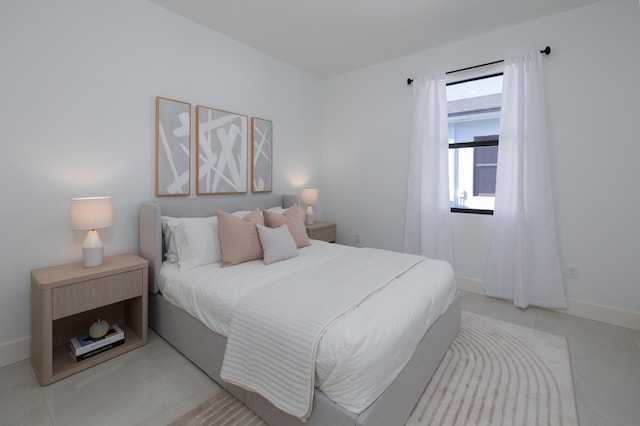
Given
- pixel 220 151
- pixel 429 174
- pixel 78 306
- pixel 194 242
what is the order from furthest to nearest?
pixel 429 174
pixel 220 151
pixel 194 242
pixel 78 306

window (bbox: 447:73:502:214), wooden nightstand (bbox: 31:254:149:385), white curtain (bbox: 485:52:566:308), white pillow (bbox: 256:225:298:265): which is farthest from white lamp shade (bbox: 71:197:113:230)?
white curtain (bbox: 485:52:566:308)

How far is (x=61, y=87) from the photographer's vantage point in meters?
2.14

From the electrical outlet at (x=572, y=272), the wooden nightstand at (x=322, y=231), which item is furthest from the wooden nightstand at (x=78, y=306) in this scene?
the electrical outlet at (x=572, y=272)

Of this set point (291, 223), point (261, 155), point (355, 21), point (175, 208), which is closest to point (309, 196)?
point (261, 155)

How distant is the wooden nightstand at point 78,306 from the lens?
1814 mm

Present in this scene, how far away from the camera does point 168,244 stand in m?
2.53

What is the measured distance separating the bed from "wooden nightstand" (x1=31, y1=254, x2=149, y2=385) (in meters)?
0.15

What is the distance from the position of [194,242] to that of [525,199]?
3040mm

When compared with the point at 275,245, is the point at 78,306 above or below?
below

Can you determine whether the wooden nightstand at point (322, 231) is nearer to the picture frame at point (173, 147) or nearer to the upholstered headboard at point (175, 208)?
the upholstered headboard at point (175, 208)

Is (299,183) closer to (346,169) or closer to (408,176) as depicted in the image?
(346,169)

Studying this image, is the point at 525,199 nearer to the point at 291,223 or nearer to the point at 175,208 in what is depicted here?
the point at 291,223

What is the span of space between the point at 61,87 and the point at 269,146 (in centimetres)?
195

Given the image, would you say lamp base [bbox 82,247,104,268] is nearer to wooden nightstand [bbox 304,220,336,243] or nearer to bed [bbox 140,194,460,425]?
bed [bbox 140,194,460,425]
